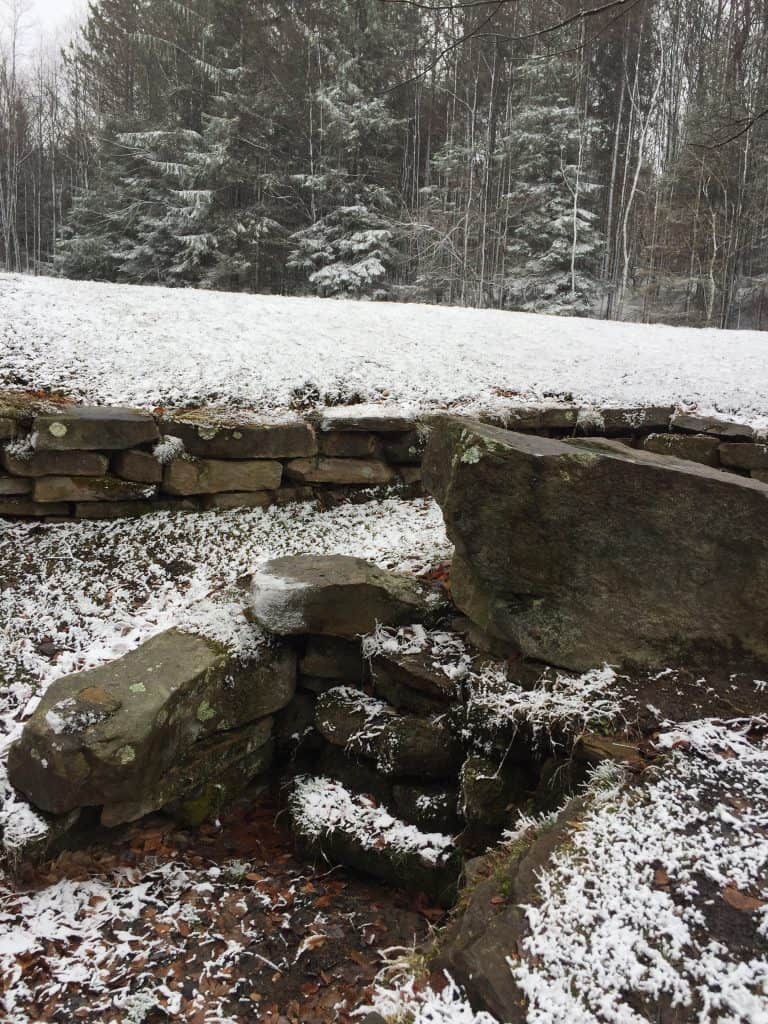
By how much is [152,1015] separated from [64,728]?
1.17 metres

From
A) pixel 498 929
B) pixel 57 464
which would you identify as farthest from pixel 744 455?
pixel 57 464

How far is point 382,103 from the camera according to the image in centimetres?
1602

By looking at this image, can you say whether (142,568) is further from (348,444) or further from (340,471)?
(348,444)

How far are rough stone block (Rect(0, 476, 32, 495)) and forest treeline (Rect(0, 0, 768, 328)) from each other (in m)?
12.2

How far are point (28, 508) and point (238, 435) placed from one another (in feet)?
5.22

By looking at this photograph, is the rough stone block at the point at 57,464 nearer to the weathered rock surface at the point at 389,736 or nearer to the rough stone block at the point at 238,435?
the rough stone block at the point at 238,435

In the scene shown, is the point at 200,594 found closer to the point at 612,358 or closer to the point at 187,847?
the point at 187,847

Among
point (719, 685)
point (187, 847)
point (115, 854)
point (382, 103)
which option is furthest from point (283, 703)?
point (382, 103)

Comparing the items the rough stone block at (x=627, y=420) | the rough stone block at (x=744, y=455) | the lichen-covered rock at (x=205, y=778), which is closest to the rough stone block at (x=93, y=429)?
the lichen-covered rock at (x=205, y=778)

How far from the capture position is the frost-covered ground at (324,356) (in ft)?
16.9

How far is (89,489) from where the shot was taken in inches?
174

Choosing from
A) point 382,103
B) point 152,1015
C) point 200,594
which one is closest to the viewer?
point 152,1015

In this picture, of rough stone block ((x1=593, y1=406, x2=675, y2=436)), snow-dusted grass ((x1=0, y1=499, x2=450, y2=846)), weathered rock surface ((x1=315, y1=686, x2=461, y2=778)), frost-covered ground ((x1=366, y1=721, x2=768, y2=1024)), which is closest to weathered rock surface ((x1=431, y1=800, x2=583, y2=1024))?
frost-covered ground ((x1=366, y1=721, x2=768, y2=1024))

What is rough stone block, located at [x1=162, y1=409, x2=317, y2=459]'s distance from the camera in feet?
15.2
